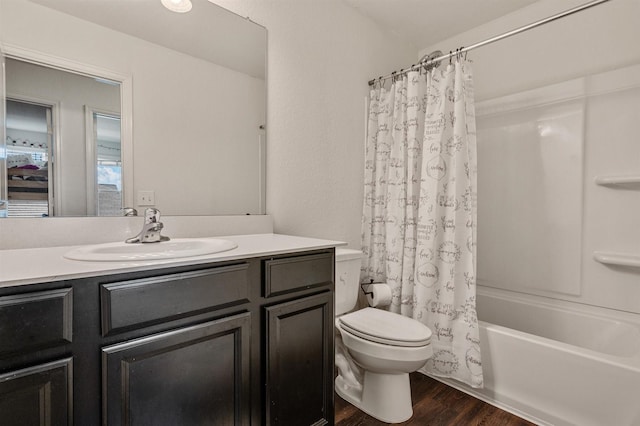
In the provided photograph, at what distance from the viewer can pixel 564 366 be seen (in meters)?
1.42

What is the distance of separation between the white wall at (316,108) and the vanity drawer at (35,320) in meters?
1.10

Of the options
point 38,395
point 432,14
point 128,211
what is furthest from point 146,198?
point 432,14

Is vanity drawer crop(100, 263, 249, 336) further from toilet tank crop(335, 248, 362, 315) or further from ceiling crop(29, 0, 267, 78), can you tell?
ceiling crop(29, 0, 267, 78)

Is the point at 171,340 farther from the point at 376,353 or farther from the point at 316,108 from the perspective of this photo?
the point at 316,108

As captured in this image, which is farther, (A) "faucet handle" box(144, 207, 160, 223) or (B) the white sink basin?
(A) "faucet handle" box(144, 207, 160, 223)

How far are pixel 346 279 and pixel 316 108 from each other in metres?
1.06

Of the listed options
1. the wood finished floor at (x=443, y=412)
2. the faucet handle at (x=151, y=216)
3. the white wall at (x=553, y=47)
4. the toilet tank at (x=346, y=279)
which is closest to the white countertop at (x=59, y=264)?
the faucet handle at (x=151, y=216)

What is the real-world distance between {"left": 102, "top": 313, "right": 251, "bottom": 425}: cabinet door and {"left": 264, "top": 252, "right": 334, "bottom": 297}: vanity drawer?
15 cm

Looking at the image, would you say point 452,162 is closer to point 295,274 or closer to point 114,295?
point 295,274

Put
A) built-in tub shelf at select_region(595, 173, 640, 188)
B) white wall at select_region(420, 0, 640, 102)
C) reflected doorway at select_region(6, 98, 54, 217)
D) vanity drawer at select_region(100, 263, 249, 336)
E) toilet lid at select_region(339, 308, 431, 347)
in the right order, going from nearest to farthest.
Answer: vanity drawer at select_region(100, 263, 249, 336) < reflected doorway at select_region(6, 98, 54, 217) < toilet lid at select_region(339, 308, 431, 347) < built-in tub shelf at select_region(595, 173, 640, 188) < white wall at select_region(420, 0, 640, 102)

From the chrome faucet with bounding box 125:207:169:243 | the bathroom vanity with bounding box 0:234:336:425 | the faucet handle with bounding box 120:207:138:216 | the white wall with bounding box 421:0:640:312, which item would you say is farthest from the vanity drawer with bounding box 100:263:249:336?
the white wall with bounding box 421:0:640:312

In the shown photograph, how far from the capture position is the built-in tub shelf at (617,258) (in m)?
1.72

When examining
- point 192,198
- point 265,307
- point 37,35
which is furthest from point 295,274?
point 37,35

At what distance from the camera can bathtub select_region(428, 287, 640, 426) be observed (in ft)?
4.28
